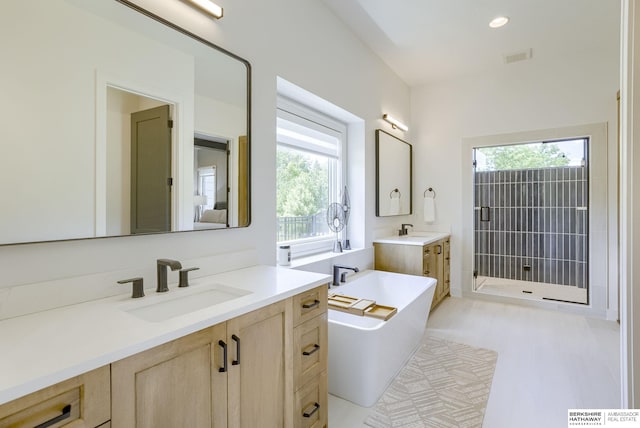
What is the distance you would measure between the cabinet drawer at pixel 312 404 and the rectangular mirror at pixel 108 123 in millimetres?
1000

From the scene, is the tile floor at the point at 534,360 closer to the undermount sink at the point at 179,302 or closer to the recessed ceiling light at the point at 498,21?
the undermount sink at the point at 179,302

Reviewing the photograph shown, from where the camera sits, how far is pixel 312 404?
1593 millimetres

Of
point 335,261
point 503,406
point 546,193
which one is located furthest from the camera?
point 546,193

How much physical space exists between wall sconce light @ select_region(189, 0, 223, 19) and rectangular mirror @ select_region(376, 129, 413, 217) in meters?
2.28

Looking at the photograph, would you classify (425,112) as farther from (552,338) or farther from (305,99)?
(552,338)

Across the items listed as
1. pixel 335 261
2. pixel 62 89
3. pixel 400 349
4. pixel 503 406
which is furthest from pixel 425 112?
pixel 62 89

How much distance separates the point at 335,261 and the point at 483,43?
289 cm

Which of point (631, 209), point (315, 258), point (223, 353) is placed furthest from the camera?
point (315, 258)

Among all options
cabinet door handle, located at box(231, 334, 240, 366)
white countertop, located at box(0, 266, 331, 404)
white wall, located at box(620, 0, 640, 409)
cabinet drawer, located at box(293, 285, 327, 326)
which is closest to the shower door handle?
white wall, located at box(620, 0, 640, 409)

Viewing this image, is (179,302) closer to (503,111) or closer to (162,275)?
(162,275)

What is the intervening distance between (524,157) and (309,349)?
16.6ft

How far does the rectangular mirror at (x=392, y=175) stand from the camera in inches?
143

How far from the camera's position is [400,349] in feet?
7.75

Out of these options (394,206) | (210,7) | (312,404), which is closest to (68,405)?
(312,404)
